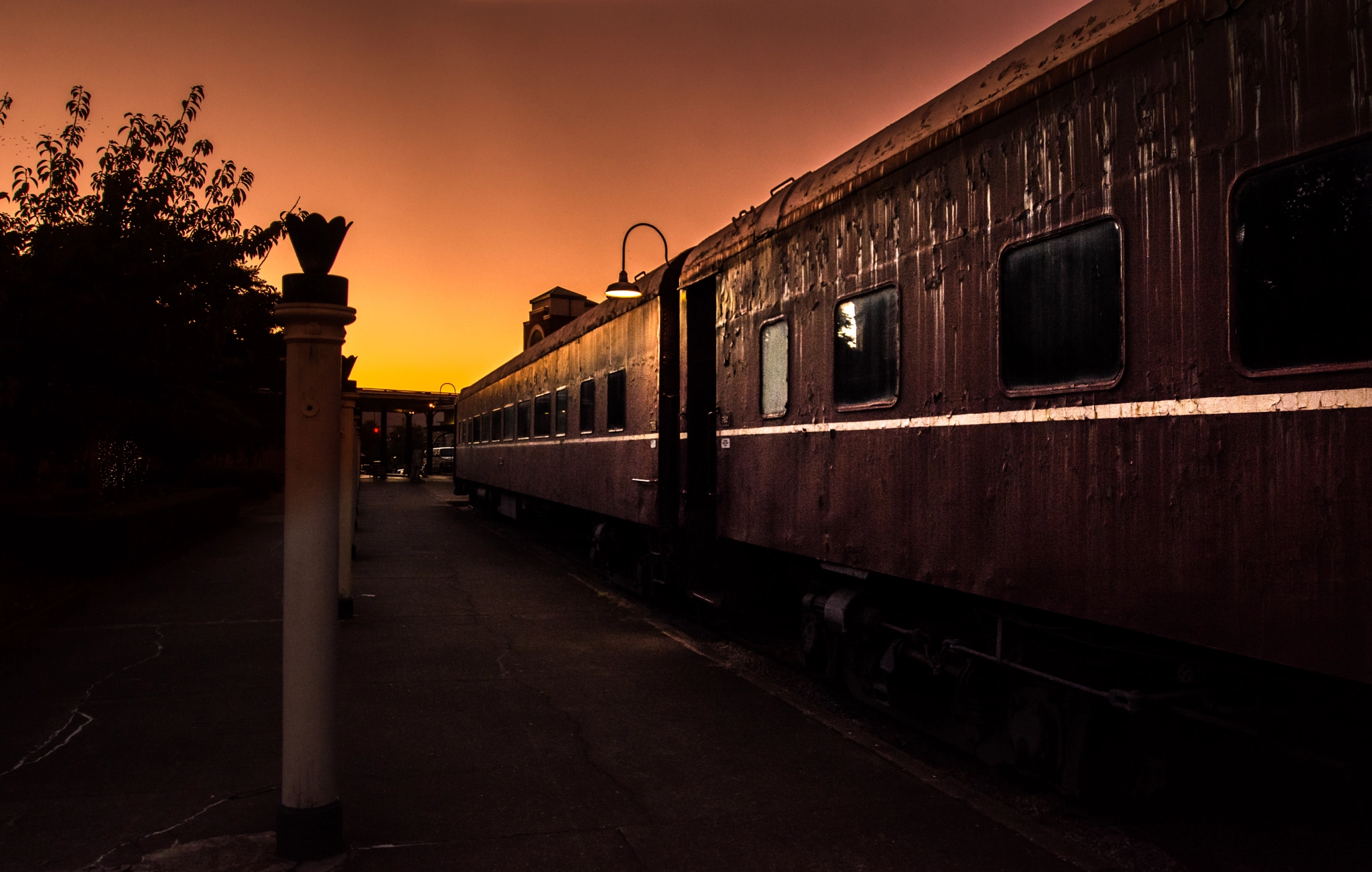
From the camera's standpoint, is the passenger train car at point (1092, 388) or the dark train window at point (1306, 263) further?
the passenger train car at point (1092, 388)

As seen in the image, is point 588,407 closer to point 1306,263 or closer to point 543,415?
point 543,415

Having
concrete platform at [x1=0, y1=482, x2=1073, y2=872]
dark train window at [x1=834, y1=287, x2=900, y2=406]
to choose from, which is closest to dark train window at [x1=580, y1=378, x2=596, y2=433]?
concrete platform at [x1=0, y1=482, x2=1073, y2=872]

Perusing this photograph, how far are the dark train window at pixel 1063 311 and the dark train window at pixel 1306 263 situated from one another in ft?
1.87

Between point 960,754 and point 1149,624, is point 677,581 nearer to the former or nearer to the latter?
point 960,754

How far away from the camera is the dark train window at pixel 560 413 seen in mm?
14977

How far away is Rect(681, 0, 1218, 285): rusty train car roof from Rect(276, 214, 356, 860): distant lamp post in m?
3.06

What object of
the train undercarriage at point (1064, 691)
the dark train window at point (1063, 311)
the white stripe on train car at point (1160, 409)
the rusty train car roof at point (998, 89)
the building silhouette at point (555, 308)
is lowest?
the train undercarriage at point (1064, 691)

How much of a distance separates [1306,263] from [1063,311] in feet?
3.66

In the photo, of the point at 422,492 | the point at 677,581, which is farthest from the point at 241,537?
the point at 422,492

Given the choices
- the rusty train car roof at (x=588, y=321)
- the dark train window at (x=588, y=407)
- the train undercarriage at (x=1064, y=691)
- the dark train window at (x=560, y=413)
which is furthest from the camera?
the dark train window at (x=560, y=413)

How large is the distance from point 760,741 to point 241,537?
53.2 feet

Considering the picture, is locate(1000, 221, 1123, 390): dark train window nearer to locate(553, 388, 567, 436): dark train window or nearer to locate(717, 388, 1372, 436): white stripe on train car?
locate(717, 388, 1372, 436): white stripe on train car

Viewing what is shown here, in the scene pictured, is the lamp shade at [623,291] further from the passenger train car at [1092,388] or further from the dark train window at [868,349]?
the dark train window at [868,349]

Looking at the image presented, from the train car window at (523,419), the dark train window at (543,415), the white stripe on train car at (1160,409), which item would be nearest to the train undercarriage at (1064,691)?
Answer: the white stripe on train car at (1160,409)
